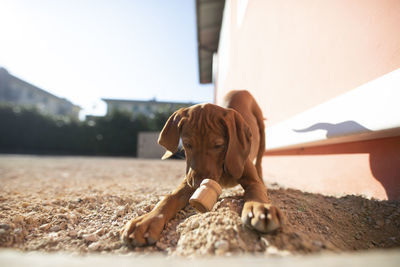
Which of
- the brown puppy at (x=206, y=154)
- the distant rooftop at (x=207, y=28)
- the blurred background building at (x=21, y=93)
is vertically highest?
the blurred background building at (x=21, y=93)

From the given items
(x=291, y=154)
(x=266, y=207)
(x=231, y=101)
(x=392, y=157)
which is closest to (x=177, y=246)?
(x=266, y=207)

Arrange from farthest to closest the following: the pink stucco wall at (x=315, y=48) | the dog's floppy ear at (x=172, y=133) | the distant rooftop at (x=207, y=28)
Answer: the distant rooftop at (x=207, y=28)
the dog's floppy ear at (x=172, y=133)
the pink stucco wall at (x=315, y=48)

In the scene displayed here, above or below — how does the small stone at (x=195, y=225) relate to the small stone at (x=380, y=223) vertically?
above

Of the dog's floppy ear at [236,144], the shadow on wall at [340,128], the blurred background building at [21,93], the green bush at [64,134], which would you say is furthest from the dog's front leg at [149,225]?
the blurred background building at [21,93]

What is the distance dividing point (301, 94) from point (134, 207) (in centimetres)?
263

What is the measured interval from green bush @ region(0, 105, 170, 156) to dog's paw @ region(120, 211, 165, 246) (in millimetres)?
20870

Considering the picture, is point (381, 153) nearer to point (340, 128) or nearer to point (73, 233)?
point (340, 128)

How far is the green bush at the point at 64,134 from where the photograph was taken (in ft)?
69.5

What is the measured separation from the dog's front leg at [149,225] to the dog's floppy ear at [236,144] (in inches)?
19.5

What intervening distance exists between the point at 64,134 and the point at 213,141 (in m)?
24.5

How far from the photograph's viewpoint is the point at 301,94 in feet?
9.68

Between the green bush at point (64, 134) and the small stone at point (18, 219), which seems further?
the green bush at point (64, 134)

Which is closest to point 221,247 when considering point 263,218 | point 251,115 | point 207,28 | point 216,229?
point 216,229

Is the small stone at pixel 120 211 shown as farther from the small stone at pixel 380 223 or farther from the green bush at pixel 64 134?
the green bush at pixel 64 134
